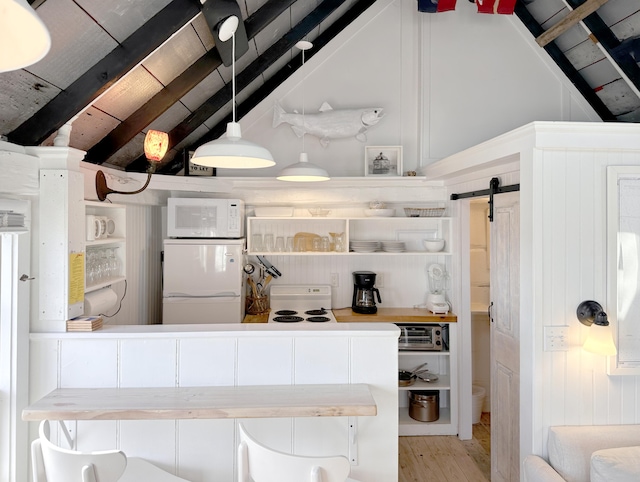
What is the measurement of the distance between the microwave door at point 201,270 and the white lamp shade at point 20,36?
9.10 ft

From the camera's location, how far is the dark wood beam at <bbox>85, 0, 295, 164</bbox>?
257cm

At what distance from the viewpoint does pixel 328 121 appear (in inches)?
149

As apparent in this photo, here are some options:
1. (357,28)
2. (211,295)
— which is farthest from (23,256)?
(357,28)

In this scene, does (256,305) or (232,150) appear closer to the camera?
(232,150)

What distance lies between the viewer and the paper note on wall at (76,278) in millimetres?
2105

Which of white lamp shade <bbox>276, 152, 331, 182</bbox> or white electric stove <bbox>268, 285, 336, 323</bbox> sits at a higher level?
white lamp shade <bbox>276, 152, 331, 182</bbox>

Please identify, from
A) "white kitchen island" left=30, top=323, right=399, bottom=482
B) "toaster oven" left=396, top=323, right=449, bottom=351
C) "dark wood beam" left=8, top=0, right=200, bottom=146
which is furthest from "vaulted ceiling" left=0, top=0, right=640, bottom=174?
Result: "toaster oven" left=396, top=323, right=449, bottom=351

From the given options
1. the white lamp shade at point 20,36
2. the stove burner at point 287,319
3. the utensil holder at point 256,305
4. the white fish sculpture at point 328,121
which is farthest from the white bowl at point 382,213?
the white lamp shade at point 20,36

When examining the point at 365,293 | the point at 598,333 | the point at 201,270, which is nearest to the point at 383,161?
the point at 365,293

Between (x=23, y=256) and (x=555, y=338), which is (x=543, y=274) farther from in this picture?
(x=23, y=256)

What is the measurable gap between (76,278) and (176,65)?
133cm

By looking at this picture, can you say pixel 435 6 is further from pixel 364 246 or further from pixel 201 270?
pixel 201 270

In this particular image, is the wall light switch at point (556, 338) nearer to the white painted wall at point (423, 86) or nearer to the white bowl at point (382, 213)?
the white bowl at point (382, 213)

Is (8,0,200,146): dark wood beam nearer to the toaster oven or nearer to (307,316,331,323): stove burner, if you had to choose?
(307,316,331,323): stove burner
